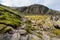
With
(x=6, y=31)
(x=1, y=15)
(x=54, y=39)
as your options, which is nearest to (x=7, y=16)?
(x=1, y=15)

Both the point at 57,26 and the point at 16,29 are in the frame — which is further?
the point at 57,26

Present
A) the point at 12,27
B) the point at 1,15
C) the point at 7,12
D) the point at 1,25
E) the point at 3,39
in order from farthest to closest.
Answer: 1. the point at 7,12
2. the point at 1,15
3. the point at 12,27
4. the point at 1,25
5. the point at 3,39

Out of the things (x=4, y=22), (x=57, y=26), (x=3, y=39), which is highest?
(x=4, y=22)

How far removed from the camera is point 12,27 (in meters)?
52.2

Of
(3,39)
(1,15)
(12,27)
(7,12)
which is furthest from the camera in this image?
(7,12)

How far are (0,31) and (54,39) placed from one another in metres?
20.7

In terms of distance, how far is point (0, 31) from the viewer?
46.5 metres

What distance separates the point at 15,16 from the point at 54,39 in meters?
Answer: 16.5

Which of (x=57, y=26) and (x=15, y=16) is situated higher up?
(x=15, y=16)

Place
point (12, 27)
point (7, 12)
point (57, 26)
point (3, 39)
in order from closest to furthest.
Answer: point (3, 39)
point (12, 27)
point (7, 12)
point (57, 26)

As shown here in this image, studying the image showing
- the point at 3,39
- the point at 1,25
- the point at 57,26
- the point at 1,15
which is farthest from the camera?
the point at 57,26

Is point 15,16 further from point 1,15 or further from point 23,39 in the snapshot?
point 23,39

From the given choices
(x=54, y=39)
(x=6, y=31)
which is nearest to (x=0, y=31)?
(x=6, y=31)

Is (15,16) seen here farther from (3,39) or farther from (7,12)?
(3,39)
